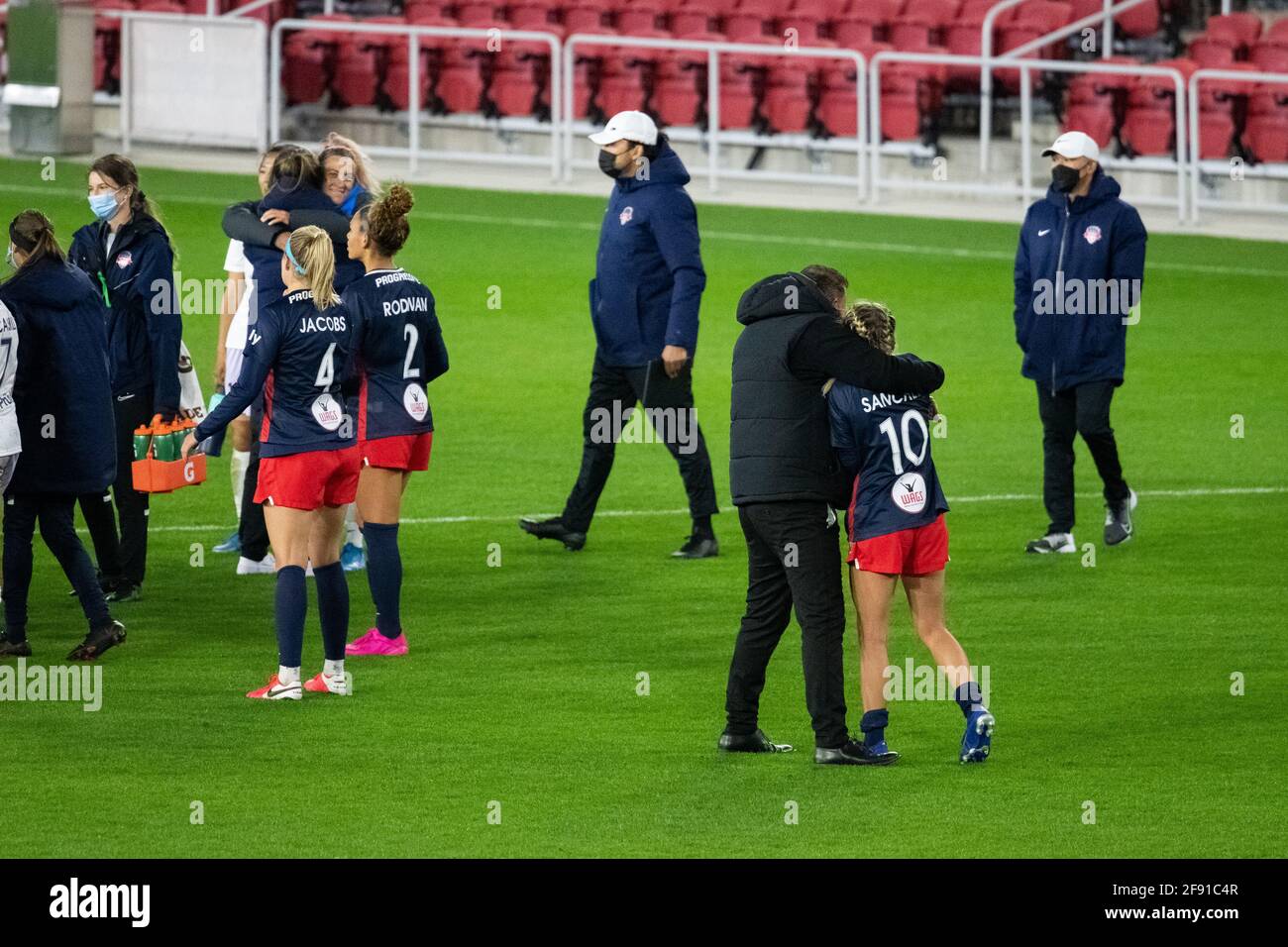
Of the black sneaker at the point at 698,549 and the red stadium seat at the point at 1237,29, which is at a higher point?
the red stadium seat at the point at 1237,29

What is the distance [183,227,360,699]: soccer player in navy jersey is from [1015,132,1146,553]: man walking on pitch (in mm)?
4489

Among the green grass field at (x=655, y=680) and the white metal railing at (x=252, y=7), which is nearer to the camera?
the green grass field at (x=655, y=680)

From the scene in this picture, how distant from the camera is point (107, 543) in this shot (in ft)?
38.6

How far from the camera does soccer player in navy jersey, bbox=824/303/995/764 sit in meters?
9.00

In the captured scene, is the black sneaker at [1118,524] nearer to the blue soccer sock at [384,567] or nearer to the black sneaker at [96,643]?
the blue soccer sock at [384,567]

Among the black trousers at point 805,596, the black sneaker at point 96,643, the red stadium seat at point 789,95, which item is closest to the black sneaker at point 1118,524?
the black trousers at point 805,596

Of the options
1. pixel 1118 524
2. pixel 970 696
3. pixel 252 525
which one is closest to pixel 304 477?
pixel 252 525

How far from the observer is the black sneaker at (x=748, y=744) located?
30.8 ft

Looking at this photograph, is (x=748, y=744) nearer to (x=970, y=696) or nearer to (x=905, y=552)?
(x=970, y=696)

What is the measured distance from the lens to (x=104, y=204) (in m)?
11.5

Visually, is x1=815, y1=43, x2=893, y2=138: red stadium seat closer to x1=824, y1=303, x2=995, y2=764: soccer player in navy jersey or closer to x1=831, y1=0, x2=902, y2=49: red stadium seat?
x1=831, y1=0, x2=902, y2=49: red stadium seat

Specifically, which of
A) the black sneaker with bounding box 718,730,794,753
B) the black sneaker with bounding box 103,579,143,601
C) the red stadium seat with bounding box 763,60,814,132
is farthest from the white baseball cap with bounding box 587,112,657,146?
the red stadium seat with bounding box 763,60,814,132

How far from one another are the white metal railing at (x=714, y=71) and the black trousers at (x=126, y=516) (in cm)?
1346

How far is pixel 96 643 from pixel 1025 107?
49.8ft
